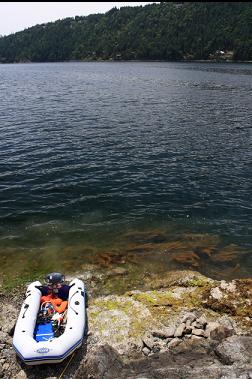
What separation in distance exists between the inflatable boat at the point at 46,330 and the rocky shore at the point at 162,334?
26.6 inches

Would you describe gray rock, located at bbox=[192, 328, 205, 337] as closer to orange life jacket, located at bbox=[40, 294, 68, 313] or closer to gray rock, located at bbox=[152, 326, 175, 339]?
gray rock, located at bbox=[152, 326, 175, 339]

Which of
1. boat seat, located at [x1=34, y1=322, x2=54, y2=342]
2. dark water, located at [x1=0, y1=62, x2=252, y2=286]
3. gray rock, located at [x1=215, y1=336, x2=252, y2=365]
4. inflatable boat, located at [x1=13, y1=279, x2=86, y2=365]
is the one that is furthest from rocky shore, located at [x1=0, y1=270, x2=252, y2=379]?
dark water, located at [x1=0, y1=62, x2=252, y2=286]

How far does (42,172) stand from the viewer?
35281 millimetres

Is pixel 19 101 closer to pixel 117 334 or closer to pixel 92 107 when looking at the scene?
pixel 92 107

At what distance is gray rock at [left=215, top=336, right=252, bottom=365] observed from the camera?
552 inches

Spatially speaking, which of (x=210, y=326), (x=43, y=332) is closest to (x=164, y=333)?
(x=210, y=326)

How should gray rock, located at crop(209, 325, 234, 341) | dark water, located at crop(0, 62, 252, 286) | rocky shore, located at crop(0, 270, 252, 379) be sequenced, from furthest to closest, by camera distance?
dark water, located at crop(0, 62, 252, 286)
gray rock, located at crop(209, 325, 234, 341)
rocky shore, located at crop(0, 270, 252, 379)

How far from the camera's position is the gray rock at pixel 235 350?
14.0 metres

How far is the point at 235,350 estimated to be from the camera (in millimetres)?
14555

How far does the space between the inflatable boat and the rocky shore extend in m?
0.68

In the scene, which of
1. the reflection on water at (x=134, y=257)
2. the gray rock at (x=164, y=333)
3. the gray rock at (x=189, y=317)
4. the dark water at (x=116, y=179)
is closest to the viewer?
the gray rock at (x=164, y=333)

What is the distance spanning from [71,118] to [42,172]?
22.5 meters

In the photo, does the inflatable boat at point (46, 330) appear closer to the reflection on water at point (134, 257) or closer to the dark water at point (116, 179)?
the reflection on water at point (134, 257)

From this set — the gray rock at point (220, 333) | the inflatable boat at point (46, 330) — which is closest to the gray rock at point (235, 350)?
the gray rock at point (220, 333)
